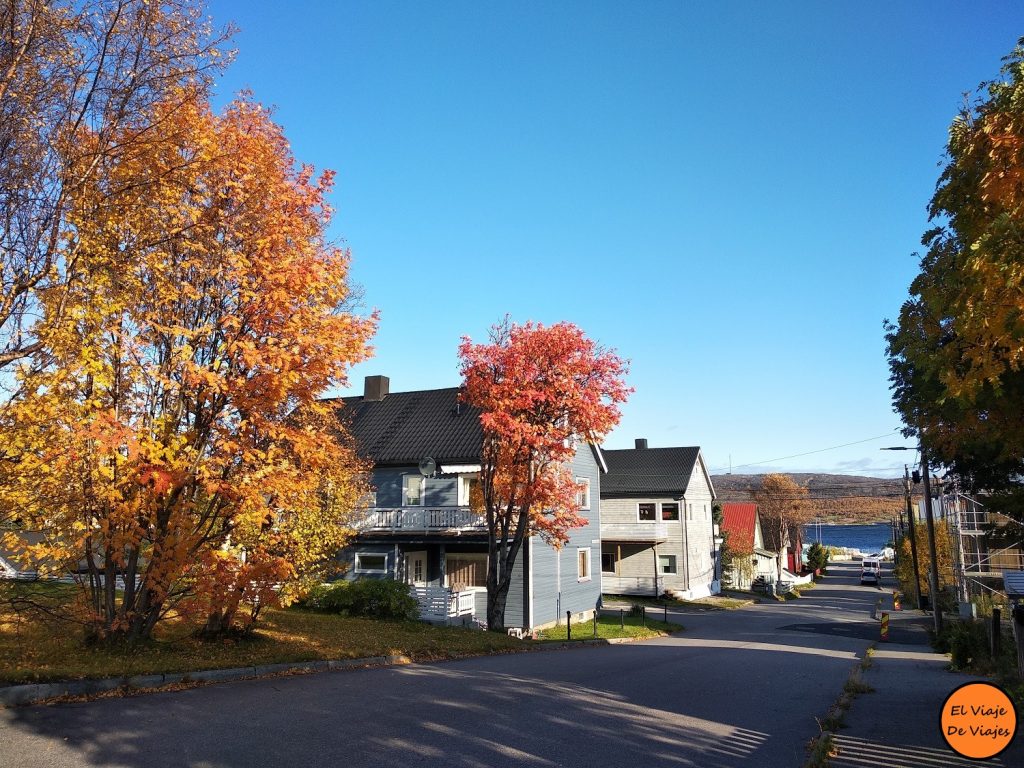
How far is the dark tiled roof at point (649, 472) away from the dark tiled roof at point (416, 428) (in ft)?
55.2

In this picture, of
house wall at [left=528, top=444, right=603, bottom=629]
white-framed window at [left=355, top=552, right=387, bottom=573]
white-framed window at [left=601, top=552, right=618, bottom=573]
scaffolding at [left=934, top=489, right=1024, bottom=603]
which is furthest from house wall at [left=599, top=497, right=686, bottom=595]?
white-framed window at [left=355, top=552, right=387, bottom=573]

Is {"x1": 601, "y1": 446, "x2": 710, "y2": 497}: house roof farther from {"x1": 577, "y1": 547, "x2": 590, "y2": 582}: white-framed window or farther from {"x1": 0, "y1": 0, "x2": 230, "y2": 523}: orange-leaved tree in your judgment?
{"x1": 0, "y1": 0, "x2": 230, "y2": 523}: orange-leaved tree

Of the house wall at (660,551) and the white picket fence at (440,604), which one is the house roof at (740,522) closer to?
the house wall at (660,551)

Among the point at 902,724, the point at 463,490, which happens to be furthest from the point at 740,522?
the point at 902,724

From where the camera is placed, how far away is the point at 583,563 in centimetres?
3300

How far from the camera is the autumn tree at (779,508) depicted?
6988 cm

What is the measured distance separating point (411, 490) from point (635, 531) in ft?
61.7

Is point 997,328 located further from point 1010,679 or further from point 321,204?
point 321,204

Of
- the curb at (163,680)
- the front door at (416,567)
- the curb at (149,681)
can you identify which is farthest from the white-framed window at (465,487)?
the curb at (149,681)

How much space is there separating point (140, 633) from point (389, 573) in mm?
16841

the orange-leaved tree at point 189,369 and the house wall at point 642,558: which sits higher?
the orange-leaved tree at point 189,369

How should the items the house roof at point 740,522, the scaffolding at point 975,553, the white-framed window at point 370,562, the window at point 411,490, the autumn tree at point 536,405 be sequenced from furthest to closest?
the house roof at point 740,522 → the scaffolding at point 975,553 → the window at point 411,490 → the white-framed window at point 370,562 → the autumn tree at point 536,405

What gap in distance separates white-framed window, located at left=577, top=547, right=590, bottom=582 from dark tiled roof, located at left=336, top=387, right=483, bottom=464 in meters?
7.56

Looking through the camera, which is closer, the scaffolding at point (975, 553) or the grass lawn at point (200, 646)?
the grass lawn at point (200, 646)
